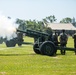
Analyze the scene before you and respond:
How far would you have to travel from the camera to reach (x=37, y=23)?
13038 cm

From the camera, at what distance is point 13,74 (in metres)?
14.3

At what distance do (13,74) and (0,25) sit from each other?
11.2m

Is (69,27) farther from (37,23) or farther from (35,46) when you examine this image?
(35,46)

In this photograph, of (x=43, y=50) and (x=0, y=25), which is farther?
(x=0, y=25)

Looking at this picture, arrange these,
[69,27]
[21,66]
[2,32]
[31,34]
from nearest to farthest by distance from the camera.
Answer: [21,66], [31,34], [2,32], [69,27]

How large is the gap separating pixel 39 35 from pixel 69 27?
319 ft

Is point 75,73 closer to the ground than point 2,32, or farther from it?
closer to the ground

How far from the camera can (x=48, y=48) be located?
2292cm

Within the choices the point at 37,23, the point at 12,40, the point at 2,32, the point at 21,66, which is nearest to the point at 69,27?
the point at 37,23

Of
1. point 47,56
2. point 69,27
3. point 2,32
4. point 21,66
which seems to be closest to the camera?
point 21,66

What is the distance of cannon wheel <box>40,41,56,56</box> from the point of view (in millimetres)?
22906

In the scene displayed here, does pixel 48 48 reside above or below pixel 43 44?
below

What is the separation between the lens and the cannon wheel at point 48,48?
2291 centimetres

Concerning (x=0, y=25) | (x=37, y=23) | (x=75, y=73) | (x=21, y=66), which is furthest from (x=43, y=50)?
(x=37, y=23)
